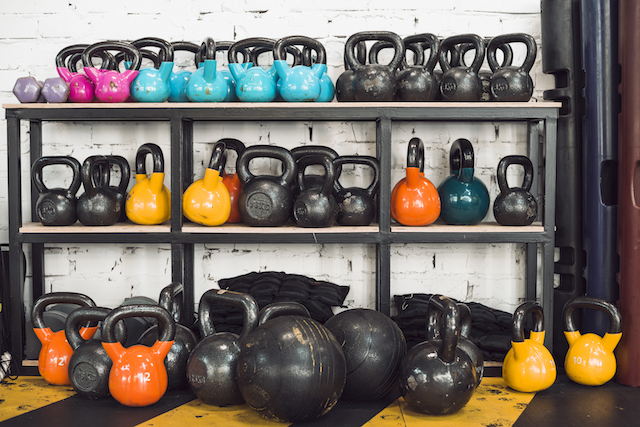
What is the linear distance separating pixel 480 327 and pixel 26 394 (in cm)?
206

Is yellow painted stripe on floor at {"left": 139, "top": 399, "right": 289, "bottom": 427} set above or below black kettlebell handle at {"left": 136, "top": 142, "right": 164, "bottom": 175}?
below

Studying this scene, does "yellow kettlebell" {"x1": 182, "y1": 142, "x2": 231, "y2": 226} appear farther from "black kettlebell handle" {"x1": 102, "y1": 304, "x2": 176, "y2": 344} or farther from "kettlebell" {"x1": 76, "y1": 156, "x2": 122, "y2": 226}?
"black kettlebell handle" {"x1": 102, "y1": 304, "x2": 176, "y2": 344}

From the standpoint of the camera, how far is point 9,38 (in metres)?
2.90

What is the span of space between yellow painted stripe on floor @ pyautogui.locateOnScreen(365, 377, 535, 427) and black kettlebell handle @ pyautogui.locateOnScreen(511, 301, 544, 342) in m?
0.24

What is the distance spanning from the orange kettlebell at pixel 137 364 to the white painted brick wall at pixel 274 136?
2.88 feet

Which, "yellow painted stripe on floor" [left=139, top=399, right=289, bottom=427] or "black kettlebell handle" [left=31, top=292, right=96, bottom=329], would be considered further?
"black kettlebell handle" [left=31, top=292, right=96, bottom=329]

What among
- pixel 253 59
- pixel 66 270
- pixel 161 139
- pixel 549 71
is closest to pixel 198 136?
pixel 161 139

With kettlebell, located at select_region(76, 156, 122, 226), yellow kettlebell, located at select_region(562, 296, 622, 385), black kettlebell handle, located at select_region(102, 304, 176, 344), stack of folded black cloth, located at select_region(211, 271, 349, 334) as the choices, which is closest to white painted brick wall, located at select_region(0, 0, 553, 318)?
stack of folded black cloth, located at select_region(211, 271, 349, 334)

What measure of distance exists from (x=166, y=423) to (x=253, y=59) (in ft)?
5.82

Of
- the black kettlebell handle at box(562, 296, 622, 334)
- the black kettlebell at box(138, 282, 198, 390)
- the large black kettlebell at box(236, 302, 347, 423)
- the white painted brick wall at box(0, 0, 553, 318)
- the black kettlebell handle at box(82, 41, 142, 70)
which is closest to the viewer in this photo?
the large black kettlebell at box(236, 302, 347, 423)

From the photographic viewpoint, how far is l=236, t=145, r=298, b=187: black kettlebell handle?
250 cm

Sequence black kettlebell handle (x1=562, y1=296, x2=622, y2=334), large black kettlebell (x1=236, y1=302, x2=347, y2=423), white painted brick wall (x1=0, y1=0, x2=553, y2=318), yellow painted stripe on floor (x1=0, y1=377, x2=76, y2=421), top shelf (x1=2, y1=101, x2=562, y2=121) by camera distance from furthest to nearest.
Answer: white painted brick wall (x1=0, y1=0, x2=553, y2=318) < top shelf (x1=2, y1=101, x2=562, y2=121) < black kettlebell handle (x1=562, y1=296, x2=622, y2=334) < yellow painted stripe on floor (x1=0, y1=377, x2=76, y2=421) < large black kettlebell (x1=236, y1=302, x2=347, y2=423)

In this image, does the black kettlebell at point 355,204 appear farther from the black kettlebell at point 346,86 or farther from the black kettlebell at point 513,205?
the black kettlebell at point 513,205

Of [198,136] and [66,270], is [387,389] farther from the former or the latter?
[66,270]
